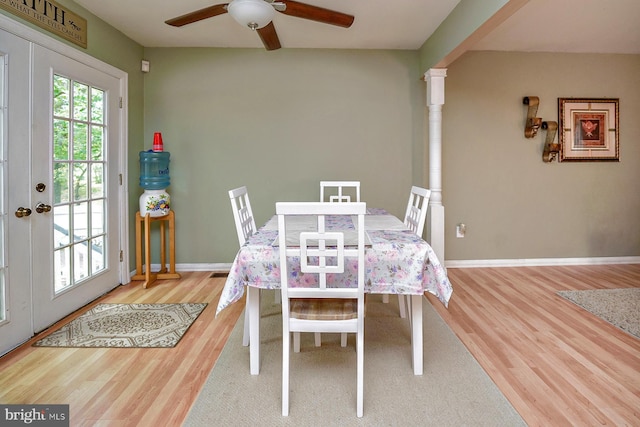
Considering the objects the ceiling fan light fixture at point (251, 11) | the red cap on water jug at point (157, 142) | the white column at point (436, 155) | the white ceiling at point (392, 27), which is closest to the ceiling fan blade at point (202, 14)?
the ceiling fan light fixture at point (251, 11)

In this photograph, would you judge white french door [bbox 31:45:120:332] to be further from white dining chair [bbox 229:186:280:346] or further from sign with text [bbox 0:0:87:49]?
white dining chair [bbox 229:186:280:346]

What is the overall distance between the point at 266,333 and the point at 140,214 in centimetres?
190

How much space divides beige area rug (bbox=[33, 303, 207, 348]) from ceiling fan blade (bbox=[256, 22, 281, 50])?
207cm

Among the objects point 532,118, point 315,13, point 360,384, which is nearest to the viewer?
point 360,384

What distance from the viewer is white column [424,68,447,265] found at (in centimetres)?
374

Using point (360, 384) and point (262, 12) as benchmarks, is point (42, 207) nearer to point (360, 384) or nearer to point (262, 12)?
point (262, 12)

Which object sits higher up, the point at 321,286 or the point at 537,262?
the point at 321,286

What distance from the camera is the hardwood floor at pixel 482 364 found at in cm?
173

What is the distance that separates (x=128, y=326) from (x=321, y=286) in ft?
5.54

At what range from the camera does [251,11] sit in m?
2.15

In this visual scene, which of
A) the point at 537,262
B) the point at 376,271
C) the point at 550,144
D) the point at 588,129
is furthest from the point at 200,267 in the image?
the point at 588,129

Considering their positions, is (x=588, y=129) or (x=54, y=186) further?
(x=588, y=129)

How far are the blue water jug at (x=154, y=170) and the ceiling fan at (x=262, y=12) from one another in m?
1.57

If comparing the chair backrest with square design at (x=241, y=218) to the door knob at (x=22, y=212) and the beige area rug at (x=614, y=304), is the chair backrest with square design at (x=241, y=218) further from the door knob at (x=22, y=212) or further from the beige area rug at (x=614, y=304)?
the beige area rug at (x=614, y=304)
